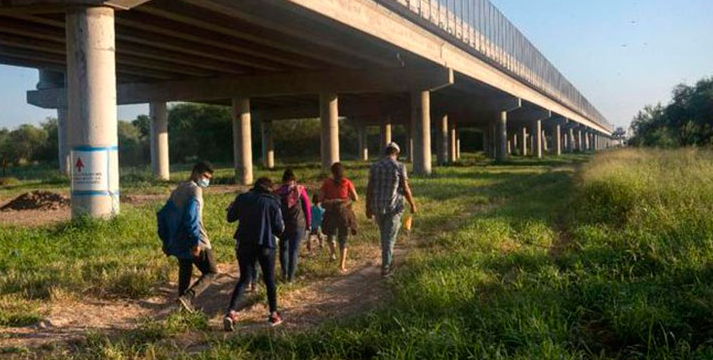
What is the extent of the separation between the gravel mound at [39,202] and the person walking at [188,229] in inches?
548

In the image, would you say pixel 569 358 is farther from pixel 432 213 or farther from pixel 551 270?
pixel 432 213

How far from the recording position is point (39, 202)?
20344 millimetres

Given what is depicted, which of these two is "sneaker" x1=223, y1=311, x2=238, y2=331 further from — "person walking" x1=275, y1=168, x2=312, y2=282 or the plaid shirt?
the plaid shirt

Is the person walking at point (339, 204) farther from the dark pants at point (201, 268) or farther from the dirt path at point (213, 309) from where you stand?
the dark pants at point (201, 268)

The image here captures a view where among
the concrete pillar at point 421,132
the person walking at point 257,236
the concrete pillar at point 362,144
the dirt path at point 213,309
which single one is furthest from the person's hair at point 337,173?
the concrete pillar at point 362,144

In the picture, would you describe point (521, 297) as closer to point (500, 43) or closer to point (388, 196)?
point (388, 196)

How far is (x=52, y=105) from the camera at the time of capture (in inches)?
1469

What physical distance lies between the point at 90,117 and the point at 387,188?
765cm

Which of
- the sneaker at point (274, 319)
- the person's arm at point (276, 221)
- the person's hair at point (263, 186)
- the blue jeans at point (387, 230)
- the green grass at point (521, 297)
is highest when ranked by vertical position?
the person's hair at point (263, 186)

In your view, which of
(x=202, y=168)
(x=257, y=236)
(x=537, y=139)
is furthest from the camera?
(x=537, y=139)

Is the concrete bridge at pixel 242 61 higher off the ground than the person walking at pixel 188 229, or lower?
higher

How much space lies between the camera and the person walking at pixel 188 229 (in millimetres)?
7480

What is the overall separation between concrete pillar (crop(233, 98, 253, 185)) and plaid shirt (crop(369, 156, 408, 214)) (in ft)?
88.8

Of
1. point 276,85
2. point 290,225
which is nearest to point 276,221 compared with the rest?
point 290,225
